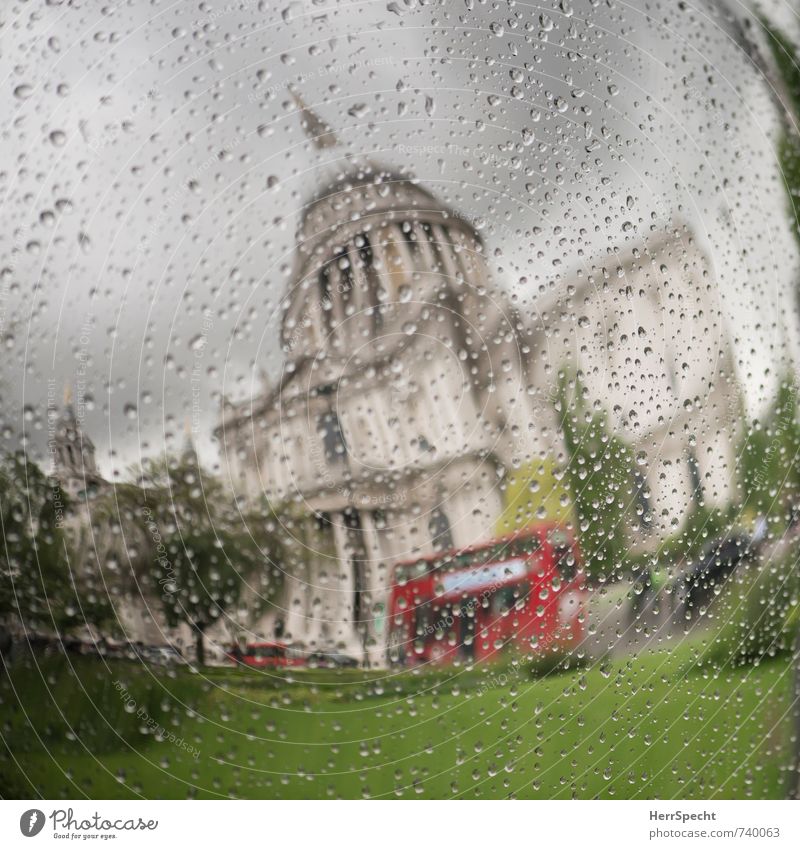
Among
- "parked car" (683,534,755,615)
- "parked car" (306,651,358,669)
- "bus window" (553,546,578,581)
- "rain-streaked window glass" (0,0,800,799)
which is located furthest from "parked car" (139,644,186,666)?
"parked car" (683,534,755,615)

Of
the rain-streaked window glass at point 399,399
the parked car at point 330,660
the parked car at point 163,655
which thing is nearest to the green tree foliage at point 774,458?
the rain-streaked window glass at point 399,399

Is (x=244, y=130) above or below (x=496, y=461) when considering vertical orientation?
above

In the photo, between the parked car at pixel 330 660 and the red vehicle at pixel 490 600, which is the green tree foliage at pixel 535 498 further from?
the parked car at pixel 330 660

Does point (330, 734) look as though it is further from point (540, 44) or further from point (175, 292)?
point (540, 44)

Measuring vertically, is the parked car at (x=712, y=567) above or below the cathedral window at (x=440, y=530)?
below

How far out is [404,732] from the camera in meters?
0.69

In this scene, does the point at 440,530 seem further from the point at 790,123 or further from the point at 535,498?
the point at 790,123

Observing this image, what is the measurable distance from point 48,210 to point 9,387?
14 centimetres

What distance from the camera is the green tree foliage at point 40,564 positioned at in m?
0.60

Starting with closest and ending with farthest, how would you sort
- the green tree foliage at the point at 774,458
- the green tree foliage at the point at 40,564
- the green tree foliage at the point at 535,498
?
the green tree foliage at the point at 40,564 → the green tree foliage at the point at 535,498 → the green tree foliage at the point at 774,458

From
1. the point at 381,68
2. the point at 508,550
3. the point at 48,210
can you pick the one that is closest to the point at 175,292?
the point at 48,210

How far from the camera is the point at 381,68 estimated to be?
2.21 feet

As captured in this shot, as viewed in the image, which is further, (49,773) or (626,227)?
(626,227)

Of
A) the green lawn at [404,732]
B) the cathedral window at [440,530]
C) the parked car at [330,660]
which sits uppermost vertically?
the cathedral window at [440,530]
